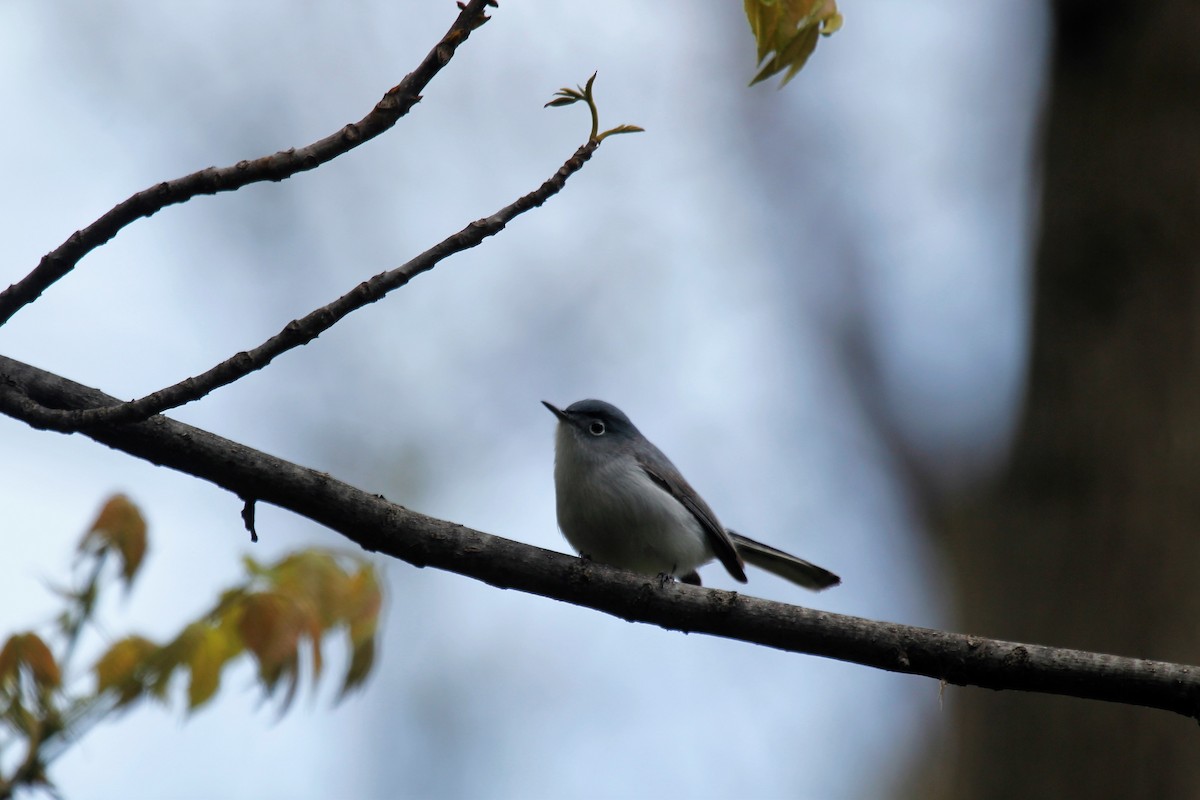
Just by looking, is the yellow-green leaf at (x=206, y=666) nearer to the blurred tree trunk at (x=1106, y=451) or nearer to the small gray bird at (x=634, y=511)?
the small gray bird at (x=634, y=511)

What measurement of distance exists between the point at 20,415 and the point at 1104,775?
507cm

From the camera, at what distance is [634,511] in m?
4.65

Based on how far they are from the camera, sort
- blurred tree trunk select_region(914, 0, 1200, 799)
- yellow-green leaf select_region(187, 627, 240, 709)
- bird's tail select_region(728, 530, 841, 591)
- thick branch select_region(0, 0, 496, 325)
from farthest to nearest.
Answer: blurred tree trunk select_region(914, 0, 1200, 799) → bird's tail select_region(728, 530, 841, 591) → yellow-green leaf select_region(187, 627, 240, 709) → thick branch select_region(0, 0, 496, 325)

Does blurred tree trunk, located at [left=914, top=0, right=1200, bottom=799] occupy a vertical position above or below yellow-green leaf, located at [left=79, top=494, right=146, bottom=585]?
above

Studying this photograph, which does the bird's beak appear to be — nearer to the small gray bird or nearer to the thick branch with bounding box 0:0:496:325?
the small gray bird

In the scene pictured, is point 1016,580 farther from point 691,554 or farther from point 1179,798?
point 691,554

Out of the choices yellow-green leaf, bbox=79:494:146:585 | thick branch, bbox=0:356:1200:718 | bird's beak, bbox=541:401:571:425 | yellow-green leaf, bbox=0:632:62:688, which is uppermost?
bird's beak, bbox=541:401:571:425

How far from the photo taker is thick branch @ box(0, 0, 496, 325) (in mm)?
2434

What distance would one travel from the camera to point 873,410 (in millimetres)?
9273

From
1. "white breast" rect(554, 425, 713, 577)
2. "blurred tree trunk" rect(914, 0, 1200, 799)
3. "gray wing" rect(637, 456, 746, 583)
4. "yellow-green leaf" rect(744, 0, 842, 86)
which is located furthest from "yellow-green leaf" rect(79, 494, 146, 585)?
"blurred tree trunk" rect(914, 0, 1200, 799)

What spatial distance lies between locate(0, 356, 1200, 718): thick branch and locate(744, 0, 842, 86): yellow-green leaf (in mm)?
1509

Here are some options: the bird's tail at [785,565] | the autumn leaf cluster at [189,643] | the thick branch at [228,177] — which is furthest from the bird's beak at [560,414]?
the thick branch at [228,177]

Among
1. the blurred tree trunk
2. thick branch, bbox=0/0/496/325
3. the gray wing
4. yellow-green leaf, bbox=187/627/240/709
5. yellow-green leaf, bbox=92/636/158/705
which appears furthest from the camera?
the blurred tree trunk

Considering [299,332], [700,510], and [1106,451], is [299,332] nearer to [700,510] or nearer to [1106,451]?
[700,510]
